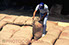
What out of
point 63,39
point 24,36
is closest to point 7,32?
point 24,36

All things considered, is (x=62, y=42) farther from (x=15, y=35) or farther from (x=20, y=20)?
(x=20, y=20)

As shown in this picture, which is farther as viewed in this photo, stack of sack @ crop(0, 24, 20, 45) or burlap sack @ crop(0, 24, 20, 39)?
burlap sack @ crop(0, 24, 20, 39)

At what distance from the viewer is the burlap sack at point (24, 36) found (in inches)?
186

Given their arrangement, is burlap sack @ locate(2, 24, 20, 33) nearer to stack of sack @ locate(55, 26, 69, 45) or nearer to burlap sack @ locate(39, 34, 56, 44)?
burlap sack @ locate(39, 34, 56, 44)

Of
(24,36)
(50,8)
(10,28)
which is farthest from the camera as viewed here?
(50,8)

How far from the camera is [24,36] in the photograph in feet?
16.6

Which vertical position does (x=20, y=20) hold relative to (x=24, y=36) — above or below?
above

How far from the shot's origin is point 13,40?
475 centimetres

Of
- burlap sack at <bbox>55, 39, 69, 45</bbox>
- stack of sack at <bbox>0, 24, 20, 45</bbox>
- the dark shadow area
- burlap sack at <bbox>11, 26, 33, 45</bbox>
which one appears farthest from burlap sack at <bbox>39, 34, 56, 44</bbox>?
the dark shadow area

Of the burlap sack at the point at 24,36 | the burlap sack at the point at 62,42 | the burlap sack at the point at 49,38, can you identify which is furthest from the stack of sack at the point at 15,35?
the burlap sack at the point at 62,42

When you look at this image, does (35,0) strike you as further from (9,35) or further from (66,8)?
(9,35)

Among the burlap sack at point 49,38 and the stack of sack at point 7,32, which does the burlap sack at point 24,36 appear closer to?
the stack of sack at point 7,32

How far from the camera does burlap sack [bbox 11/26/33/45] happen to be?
186 inches

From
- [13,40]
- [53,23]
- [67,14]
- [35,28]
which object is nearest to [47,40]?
[35,28]
